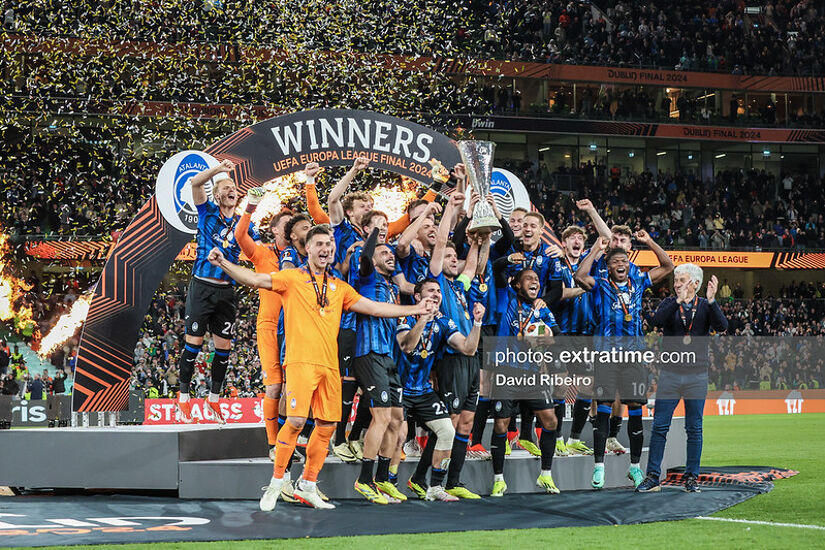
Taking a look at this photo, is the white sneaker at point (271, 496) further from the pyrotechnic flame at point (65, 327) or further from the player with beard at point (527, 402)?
the pyrotechnic flame at point (65, 327)

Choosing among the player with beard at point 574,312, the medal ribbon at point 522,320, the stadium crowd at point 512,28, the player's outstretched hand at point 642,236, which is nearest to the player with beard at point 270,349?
the medal ribbon at point 522,320

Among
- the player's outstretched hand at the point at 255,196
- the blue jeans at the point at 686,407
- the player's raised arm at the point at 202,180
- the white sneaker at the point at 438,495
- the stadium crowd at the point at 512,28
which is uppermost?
the stadium crowd at the point at 512,28

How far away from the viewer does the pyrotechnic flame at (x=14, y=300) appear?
2770 cm

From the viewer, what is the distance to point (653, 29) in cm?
4038

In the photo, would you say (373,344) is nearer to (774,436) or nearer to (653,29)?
(774,436)

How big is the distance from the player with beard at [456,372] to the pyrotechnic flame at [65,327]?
7639 mm

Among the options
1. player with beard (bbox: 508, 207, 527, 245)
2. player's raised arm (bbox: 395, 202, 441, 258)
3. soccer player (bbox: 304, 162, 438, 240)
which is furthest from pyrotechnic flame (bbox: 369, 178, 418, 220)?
player's raised arm (bbox: 395, 202, 441, 258)

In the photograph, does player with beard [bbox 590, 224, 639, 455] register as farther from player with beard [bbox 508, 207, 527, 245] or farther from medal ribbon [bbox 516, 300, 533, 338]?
medal ribbon [bbox 516, 300, 533, 338]

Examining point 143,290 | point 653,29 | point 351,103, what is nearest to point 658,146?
point 653,29

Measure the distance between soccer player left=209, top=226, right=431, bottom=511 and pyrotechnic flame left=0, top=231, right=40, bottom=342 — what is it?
2053 cm

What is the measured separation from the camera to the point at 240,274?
24.5 ft

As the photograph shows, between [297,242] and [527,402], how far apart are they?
258cm

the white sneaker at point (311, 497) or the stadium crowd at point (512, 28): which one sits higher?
the stadium crowd at point (512, 28)

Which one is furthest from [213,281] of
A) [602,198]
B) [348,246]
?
[602,198]
